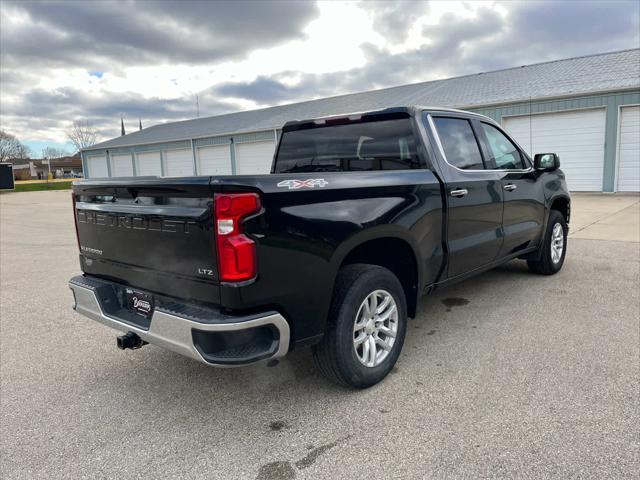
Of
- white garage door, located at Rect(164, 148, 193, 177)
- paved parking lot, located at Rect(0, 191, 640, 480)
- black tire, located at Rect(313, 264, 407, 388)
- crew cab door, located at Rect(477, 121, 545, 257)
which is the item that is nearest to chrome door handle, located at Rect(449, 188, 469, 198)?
crew cab door, located at Rect(477, 121, 545, 257)

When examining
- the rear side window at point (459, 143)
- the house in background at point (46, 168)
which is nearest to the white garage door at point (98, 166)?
the rear side window at point (459, 143)

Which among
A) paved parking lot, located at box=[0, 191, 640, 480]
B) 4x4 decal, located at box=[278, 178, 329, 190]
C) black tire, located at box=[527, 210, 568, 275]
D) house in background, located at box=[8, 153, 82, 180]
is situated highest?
house in background, located at box=[8, 153, 82, 180]

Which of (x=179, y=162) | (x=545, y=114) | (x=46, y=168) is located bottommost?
(x=179, y=162)

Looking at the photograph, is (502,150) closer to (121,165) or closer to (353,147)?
(353,147)

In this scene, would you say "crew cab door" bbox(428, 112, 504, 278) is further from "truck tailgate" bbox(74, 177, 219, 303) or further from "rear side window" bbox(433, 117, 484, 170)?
"truck tailgate" bbox(74, 177, 219, 303)

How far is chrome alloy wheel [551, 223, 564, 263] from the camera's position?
5.76 meters

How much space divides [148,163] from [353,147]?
101ft

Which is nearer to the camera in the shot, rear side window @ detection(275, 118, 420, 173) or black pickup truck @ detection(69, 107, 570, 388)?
black pickup truck @ detection(69, 107, 570, 388)

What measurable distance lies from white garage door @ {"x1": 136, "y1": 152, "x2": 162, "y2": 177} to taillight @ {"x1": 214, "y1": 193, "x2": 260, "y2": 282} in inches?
1188

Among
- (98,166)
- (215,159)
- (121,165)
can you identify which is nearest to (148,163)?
(121,165)

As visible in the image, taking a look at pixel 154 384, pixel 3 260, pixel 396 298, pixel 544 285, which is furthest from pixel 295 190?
pixel 3 260

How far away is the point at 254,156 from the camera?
2516 centimetres

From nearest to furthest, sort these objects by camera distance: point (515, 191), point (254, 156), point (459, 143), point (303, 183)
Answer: point (303, 183), point (459, 143), point (515, 191), point (254, 156)

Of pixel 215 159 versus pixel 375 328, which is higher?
pixel 215 159
